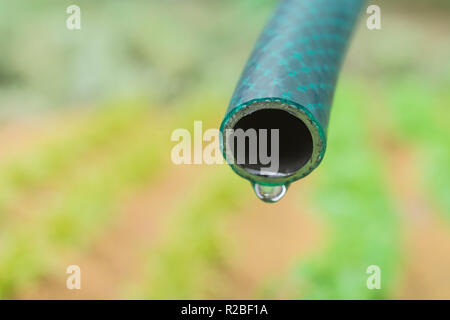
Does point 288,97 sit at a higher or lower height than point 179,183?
lower

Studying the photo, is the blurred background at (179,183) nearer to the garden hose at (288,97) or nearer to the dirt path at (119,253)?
the dirt path at (119,253)

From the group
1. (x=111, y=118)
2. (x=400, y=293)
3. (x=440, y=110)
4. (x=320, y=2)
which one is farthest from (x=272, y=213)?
(x=440, y=110)

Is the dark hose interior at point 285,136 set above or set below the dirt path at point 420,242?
above

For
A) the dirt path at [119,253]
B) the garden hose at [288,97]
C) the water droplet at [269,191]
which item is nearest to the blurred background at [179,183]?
the dirt path at [119,253]

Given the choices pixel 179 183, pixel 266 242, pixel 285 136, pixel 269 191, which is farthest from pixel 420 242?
pixel 285 136

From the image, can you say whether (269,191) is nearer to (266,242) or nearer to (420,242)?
(266,242)

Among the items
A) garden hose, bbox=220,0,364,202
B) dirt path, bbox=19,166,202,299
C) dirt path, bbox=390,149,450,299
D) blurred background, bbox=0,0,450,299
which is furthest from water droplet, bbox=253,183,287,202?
dirt path, bbox=390,149,450,299
